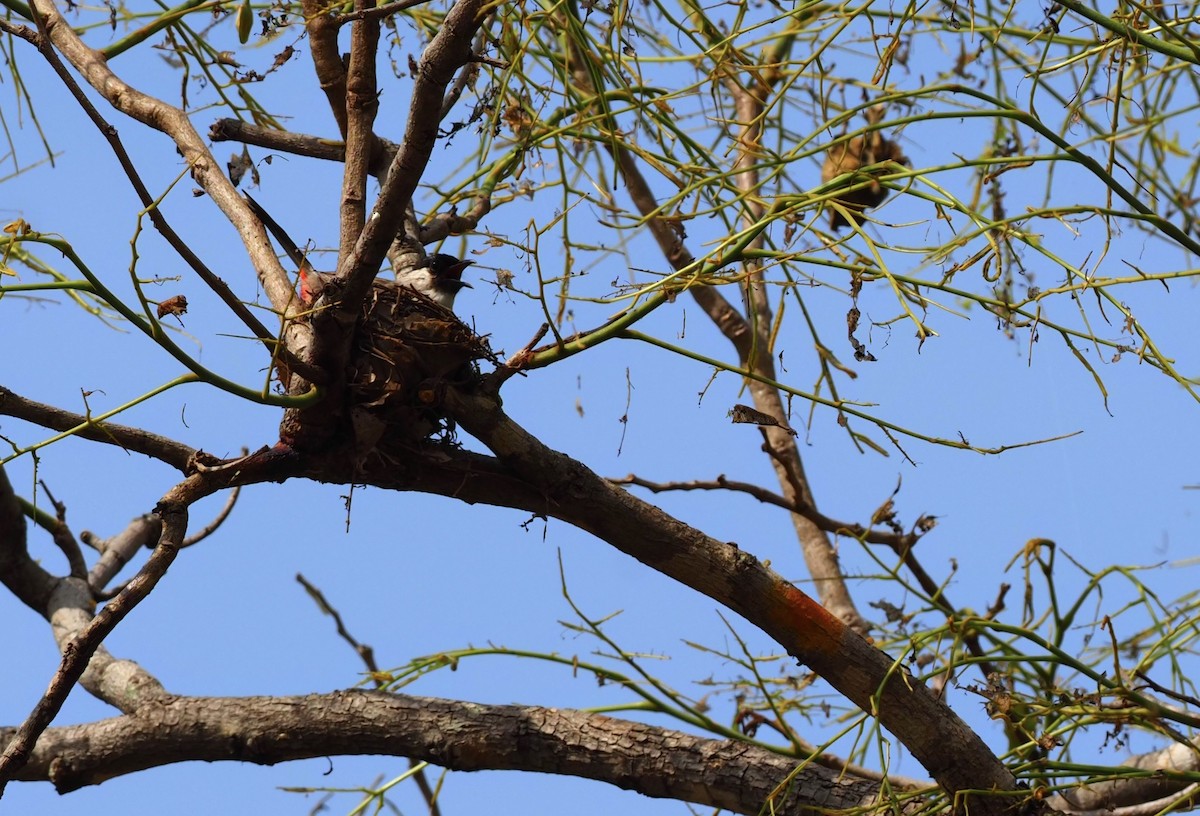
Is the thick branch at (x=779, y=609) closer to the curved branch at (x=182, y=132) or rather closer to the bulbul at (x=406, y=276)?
the bulbul at (x=406, y=276)

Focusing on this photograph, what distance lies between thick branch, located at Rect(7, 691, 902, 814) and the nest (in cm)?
79

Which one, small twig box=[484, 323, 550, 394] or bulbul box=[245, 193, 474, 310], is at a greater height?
bulbul box=[245, 193, 474, 310]

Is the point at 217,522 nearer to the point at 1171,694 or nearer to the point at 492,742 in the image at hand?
the point at 492,742

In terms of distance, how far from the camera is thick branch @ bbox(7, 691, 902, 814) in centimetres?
287

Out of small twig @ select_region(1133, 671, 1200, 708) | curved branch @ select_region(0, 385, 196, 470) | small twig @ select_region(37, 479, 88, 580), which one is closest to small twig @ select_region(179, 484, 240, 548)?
small twig @ select_region(37, 479, 88, 580)

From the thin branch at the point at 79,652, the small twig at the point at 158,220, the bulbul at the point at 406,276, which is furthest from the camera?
the bulbul at the point at 406,276

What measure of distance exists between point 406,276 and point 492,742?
3.57 feet

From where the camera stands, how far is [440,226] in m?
3.12

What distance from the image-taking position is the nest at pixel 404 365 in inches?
92.3

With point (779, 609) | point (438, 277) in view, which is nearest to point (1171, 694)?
point (779, 609)

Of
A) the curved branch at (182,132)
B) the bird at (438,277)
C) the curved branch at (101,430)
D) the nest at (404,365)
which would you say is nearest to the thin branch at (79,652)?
the curved branch at (101,430)

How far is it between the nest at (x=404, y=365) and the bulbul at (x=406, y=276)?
94 mm

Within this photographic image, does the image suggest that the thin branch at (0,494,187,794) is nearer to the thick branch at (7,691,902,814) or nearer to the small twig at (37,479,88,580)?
the thick branch at (7,691,902,814)

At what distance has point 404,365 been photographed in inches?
92.5
